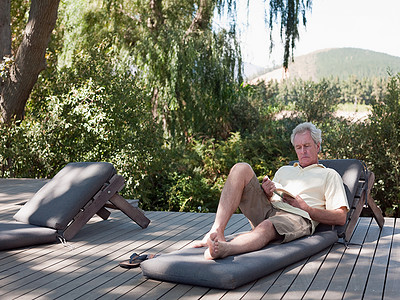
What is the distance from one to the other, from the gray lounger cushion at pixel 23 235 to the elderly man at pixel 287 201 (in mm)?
1199

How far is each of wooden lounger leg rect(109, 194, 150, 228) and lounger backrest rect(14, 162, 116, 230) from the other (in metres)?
0.17

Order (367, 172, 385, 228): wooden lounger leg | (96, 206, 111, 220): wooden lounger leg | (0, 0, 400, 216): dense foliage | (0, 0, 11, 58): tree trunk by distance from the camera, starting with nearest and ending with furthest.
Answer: (367, 172, 385, 228): wooden lounger leg
(96, 206, 111, 220): wooden lounger leg
(0, 0, 400, 216): dense foliage
(0, 0, 11, 58): tree trunk

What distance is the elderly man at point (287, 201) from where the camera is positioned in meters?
2.91

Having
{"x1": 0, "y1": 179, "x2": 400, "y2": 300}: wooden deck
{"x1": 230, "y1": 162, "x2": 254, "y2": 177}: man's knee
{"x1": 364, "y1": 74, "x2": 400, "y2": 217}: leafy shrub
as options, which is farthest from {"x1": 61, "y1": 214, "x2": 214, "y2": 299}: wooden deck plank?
{"x1": 364, "y1": 74, "x2": 400, "y2": 217}: leafy shrub

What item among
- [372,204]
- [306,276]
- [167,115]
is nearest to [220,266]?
[306,276]

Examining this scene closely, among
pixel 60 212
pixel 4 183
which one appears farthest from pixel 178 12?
pixel 60 212

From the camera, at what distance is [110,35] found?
32.8 feet

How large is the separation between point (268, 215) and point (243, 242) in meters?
0.49

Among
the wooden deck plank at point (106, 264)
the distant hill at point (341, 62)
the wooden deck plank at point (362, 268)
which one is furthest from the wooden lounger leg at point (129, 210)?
the distant hill at point (341, 62)

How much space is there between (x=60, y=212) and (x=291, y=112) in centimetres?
776

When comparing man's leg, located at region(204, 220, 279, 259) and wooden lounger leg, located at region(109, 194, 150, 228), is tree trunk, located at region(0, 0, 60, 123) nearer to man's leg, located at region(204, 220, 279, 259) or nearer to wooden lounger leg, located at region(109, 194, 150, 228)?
wooden lounger leg, located at region(109, 194, 150, 228)

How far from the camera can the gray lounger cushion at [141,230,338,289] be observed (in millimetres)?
2458

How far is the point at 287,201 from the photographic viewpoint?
129 inches

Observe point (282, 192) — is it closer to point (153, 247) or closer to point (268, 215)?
point (268, 215)
